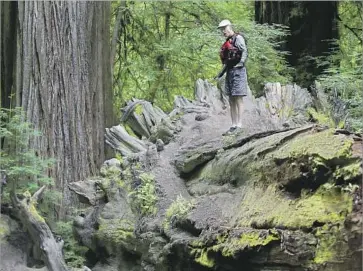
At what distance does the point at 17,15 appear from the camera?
8.05 meters

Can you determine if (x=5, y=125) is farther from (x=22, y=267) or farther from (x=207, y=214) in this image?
(x=207, y=214)

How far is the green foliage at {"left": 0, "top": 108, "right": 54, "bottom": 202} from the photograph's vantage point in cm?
683

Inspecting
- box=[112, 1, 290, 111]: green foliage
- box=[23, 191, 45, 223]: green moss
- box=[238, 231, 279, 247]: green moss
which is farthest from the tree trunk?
box=[238, 231, 279, 247]: green moss

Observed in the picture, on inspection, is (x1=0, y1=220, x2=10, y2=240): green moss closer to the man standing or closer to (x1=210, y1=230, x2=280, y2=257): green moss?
the man standing

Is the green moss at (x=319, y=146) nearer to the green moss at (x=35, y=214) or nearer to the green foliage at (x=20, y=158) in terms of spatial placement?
the green moss at (x=35, y=214)

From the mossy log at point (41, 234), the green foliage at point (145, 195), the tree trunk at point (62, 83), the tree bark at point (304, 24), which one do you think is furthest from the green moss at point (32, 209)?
the tree bark at point (304, 24)

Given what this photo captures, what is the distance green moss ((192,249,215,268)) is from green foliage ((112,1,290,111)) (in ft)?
20.0

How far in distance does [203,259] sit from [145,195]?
165cm

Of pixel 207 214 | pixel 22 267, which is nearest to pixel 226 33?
pixel 207 214

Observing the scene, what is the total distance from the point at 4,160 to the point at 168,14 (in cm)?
567

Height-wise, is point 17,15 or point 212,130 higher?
point 17,15

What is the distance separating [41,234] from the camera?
605 centimetres

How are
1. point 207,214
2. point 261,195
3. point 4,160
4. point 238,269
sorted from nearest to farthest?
point 238,269 → point 261,195 → point 207,214 → point 4,160

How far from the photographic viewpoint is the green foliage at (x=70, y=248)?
6.22m
